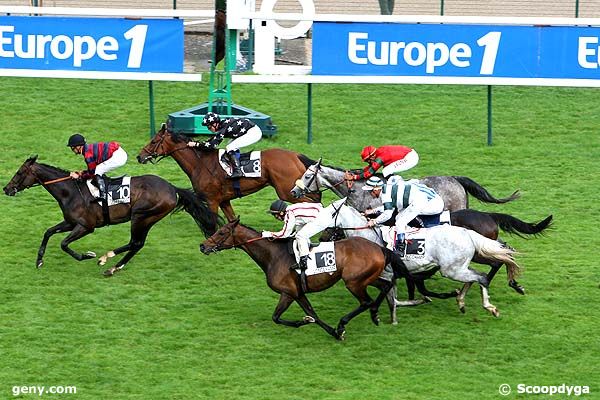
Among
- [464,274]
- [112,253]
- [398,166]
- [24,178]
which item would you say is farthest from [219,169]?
[464,274]

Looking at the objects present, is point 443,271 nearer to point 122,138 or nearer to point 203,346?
point 203,346

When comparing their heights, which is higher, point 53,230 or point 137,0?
point 137,0

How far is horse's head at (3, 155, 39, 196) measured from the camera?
43.5 feet

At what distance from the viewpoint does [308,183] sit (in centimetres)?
1320

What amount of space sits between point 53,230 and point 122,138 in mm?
4699

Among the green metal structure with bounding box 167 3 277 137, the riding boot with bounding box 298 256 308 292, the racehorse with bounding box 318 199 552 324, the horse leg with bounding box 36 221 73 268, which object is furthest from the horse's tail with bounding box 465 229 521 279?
the green metal structure with bounding box 167 3 277 137

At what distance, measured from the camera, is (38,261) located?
13.4 metres

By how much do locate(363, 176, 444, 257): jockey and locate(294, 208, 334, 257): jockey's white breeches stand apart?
62 centimetres

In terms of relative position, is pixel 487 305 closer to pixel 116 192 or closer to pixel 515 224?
pixel 515 224

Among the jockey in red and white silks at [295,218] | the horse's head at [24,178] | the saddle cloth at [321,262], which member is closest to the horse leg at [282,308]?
the saddle cloth at [321,262]

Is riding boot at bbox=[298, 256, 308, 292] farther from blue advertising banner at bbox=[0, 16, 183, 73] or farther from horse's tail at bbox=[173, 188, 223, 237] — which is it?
blue advertising banner at bbox=[0, 16, 183, 73]

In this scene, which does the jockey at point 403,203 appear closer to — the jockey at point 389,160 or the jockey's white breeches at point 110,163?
the jockey at point 389,160

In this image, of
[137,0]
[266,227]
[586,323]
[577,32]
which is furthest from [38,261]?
[137,0]

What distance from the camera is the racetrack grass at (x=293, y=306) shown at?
10742mm
